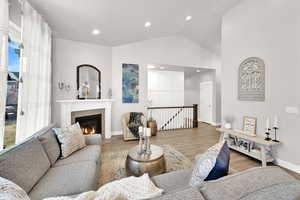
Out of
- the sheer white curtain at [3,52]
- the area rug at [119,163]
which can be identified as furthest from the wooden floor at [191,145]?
the sheer white curtain at [3,52]

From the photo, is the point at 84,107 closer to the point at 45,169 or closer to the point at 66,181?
the point at 45,169

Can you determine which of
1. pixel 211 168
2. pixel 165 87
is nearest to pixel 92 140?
pixel 211 168

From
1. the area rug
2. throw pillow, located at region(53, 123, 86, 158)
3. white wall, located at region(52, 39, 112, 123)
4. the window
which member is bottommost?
the area rug

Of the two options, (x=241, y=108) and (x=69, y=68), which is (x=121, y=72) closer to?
(x=69, y=68)

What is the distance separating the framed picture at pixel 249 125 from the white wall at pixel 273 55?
0.10 metres

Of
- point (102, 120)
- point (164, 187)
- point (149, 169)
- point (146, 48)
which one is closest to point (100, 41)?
point (146, 48)

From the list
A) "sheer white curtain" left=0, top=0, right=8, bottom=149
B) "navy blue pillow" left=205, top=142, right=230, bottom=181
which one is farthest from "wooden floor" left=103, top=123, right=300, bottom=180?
"sheer white curtain" left=0, top=0, right=8, bottom=149

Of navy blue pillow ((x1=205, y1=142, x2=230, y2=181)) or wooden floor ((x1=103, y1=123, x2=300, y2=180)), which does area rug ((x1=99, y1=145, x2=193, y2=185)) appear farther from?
navy blue pillow ((x1=205, y1=142, x2=230, y2=181))

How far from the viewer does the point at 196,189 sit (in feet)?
2.42

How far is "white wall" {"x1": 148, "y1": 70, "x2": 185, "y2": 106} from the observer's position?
273 inches

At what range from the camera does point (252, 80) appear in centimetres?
301

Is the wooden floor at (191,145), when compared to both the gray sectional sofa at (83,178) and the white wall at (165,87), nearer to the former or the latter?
the gray sectional sofa at (83,178)

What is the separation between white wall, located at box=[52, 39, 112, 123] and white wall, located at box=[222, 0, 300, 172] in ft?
12.6

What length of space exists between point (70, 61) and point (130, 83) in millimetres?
1881
